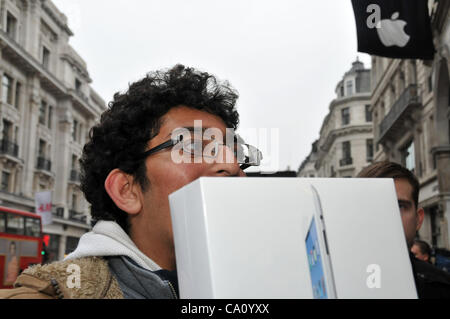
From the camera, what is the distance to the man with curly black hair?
1414 mm

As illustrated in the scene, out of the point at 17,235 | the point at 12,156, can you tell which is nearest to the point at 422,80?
the point at 17,235

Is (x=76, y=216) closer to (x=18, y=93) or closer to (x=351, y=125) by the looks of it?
(x=18, y=93)

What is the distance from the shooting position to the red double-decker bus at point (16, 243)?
48.1 ft

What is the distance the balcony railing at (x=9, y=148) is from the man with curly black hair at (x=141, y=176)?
92.9 ft

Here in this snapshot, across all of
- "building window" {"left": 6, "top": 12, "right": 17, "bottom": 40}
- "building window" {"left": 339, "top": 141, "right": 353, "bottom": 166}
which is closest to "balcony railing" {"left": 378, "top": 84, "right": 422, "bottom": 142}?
"building window" {"left": 6, "top": 12, "right": 17, "bottom": 40}

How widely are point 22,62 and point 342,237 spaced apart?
31.6 meters

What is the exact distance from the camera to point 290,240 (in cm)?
104

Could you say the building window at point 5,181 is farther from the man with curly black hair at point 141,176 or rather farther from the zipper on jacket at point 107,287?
the zipper on jacket at point 107,287

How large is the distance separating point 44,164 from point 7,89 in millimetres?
6185

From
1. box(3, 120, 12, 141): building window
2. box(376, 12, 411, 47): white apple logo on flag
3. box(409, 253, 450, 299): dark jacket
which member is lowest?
box(409, 253, 450, 299): dark jacket

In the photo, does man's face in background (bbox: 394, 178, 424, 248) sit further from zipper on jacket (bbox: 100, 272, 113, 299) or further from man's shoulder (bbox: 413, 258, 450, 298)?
zipper on jacket (bbox: 100, 272, 113, 299)

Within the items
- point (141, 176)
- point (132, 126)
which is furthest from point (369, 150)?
point (141, 176)

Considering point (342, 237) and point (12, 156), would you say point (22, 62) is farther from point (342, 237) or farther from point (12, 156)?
point (342, 237)

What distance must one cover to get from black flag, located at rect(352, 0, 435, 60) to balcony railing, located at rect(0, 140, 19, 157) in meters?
26.2
